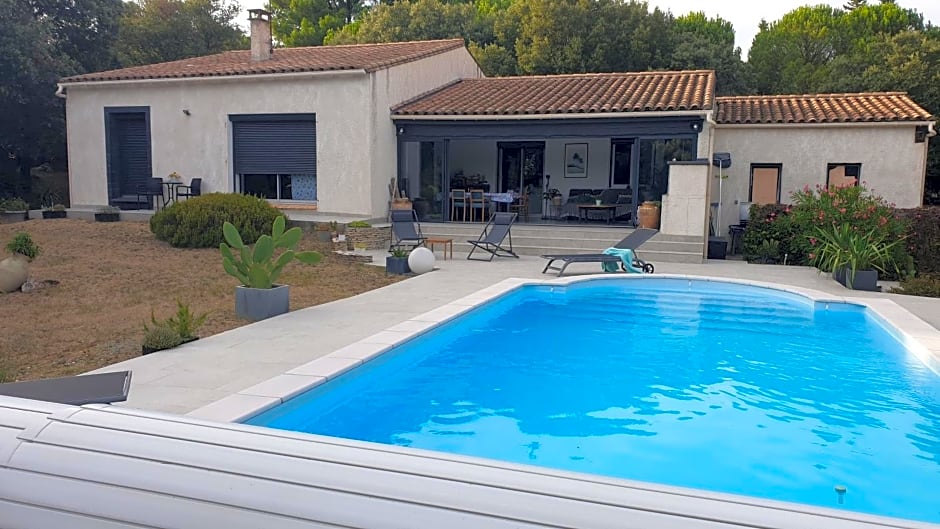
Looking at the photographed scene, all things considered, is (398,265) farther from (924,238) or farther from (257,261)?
(924,238)

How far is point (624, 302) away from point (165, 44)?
2658 cm

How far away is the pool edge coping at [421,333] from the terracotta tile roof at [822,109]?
7362 millimetres

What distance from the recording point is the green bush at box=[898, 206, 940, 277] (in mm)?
13344

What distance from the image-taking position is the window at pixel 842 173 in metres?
17.4

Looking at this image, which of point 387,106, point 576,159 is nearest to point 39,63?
point 387,106

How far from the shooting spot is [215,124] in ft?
61.1

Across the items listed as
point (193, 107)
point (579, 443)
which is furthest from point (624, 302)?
point (193, 107)

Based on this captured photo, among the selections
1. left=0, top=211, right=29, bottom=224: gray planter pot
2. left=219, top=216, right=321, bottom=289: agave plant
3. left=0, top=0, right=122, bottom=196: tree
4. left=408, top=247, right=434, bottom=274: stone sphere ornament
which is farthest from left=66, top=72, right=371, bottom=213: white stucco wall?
left=219, top=216, right=321, bottom=289: agave plant

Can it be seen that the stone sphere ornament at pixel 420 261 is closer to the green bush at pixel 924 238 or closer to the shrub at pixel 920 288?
the shrub at pixel 920 288

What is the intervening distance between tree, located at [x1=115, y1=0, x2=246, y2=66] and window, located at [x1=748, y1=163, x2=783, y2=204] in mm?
23186

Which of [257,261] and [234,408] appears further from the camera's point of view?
[257,261]

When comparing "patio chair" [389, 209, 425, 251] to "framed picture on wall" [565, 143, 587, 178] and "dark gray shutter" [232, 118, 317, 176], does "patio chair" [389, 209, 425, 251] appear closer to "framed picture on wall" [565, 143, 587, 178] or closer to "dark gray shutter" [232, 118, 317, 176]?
"dark gray shutter" [232, 118, 317, 176]

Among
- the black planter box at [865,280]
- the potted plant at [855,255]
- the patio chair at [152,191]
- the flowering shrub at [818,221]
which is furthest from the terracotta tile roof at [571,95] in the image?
the patio chair at [152,191]

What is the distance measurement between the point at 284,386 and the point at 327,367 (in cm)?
65
